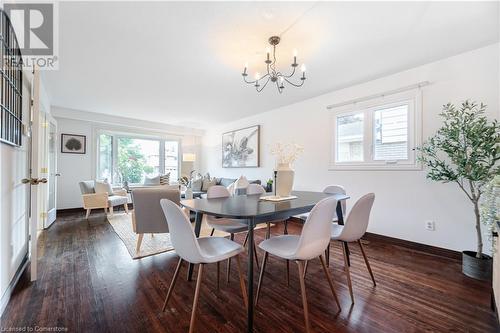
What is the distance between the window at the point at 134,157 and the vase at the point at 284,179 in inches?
206

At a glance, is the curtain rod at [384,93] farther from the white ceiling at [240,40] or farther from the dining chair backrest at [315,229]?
the dining chair backrest at [315,229]

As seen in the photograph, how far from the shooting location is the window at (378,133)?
281 centimetres

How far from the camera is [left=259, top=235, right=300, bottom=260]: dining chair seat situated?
4.58ft

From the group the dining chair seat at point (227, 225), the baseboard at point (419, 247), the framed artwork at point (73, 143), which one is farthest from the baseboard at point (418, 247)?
Result: the framed artwork at point (73, 143)

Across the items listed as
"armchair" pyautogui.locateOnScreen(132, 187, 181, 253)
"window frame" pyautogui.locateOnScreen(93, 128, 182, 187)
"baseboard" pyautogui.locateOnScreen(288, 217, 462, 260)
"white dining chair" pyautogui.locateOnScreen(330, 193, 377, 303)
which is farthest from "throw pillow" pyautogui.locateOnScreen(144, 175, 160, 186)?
"white dining chair" pyautogui.locateOnScreen(330, 193, 377, 303)

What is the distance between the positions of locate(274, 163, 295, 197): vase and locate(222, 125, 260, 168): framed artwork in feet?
9.62

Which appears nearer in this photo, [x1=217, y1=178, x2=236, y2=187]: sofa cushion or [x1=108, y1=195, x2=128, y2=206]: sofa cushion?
[x1=108, y1=195, x2=128, y2=206]: sofa cushion

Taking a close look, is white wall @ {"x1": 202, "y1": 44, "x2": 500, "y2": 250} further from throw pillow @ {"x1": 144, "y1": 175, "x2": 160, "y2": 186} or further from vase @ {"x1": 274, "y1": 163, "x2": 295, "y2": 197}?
throw pillow @ {"x1": 144, "y1": 175, "x2": 160, "y2": 186}

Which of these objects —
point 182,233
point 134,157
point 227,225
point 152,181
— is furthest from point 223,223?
point 134,157

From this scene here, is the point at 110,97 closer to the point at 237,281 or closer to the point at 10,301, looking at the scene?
the point at 10,301

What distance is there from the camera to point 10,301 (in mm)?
1640

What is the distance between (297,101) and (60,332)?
4.22 metres

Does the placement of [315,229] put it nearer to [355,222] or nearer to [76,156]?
[355,222]

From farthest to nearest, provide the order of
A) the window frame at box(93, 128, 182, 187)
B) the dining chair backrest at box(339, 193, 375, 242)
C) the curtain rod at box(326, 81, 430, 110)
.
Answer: the window frame at box(93, 128, 182, 187) → the curtain rod at box(326, 81, 430, 110) → the dining chair backrest at box(339, 193, 375, 242)
